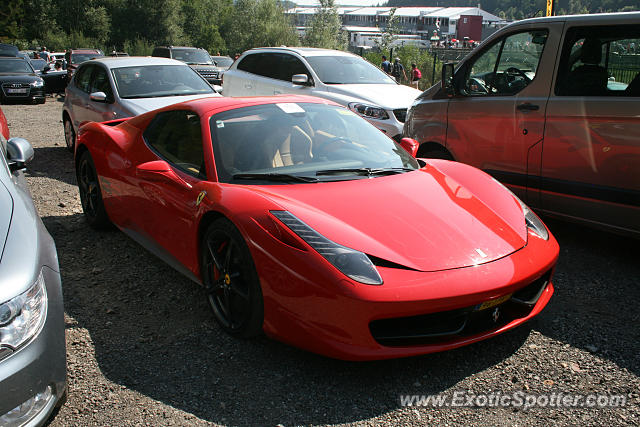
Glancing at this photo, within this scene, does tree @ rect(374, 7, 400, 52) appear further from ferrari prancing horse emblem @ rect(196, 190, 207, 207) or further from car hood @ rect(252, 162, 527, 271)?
ferrari prancing horse emblem @ rect(196, 190, 207, 207)

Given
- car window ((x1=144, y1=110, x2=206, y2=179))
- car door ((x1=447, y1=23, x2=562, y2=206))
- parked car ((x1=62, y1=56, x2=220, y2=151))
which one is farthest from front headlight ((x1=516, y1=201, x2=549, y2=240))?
parked car ((x1=62, y1=56, x2=220, y2=151))

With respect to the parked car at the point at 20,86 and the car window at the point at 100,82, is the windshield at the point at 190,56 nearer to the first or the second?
A: the parked car at the point at 20,86

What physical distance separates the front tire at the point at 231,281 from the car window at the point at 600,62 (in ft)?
10.3

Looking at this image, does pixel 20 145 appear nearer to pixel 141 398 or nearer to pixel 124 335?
pixel 124 335

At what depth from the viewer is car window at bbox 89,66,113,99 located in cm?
855

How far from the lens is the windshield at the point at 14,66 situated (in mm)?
20344

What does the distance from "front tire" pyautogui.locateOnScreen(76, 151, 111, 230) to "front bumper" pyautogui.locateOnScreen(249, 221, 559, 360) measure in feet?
8.91

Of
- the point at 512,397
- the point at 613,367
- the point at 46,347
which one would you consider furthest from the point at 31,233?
the point at 613,367

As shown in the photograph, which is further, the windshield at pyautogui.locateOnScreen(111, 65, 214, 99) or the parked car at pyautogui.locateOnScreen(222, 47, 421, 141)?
the parked car at pyautogui.locateOnScreen(222, 47, 421, 141)

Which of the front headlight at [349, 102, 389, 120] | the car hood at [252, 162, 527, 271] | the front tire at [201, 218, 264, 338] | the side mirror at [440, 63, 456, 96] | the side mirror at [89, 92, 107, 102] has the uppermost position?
the side mirror at [440, 63, 456, 96]

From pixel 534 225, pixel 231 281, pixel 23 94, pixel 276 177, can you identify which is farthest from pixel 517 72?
pixel 23 94

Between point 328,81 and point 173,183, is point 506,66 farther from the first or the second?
point 328,81

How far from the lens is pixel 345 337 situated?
286 centimetres

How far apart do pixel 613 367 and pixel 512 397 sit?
2.23 ft
